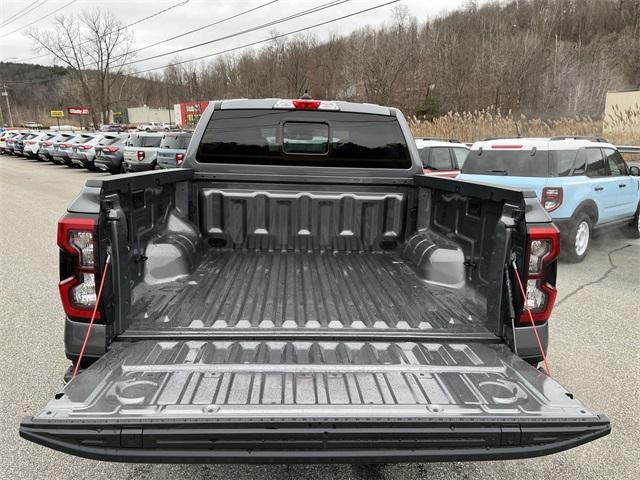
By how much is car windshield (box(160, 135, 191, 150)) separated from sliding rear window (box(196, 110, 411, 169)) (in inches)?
532


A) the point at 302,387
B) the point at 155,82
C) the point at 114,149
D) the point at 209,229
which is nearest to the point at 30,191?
the point at 114,149

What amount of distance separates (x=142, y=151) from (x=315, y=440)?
1892 centimetres

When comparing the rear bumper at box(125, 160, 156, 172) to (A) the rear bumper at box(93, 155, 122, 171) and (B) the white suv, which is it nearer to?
(A) the rear bumper at box(93, 155, 122, 171)

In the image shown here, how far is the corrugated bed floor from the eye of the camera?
9.20 feet

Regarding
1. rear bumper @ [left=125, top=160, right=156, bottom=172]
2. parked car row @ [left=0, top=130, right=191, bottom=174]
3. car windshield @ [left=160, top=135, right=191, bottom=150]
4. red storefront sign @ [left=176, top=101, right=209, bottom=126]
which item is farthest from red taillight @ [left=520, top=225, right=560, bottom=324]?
red storefront sign @ [left=176, top=101, right=209, bottom=126]

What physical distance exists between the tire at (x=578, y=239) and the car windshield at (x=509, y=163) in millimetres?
981

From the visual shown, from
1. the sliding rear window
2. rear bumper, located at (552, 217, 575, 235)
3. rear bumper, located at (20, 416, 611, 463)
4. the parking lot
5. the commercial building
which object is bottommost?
the parking lot

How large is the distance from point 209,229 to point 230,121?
3.25 feet

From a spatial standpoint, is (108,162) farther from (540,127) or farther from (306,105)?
(306,105)

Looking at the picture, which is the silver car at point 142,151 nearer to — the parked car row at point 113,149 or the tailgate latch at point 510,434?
the parked car row at point 113,149

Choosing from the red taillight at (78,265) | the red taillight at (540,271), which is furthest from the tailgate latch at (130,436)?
the red taillight at (540,271)

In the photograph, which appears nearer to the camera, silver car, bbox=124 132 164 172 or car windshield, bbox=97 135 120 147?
silver car, bbox=124 132 164 172

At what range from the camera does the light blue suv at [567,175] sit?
7.25 m

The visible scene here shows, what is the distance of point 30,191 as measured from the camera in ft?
52.6
